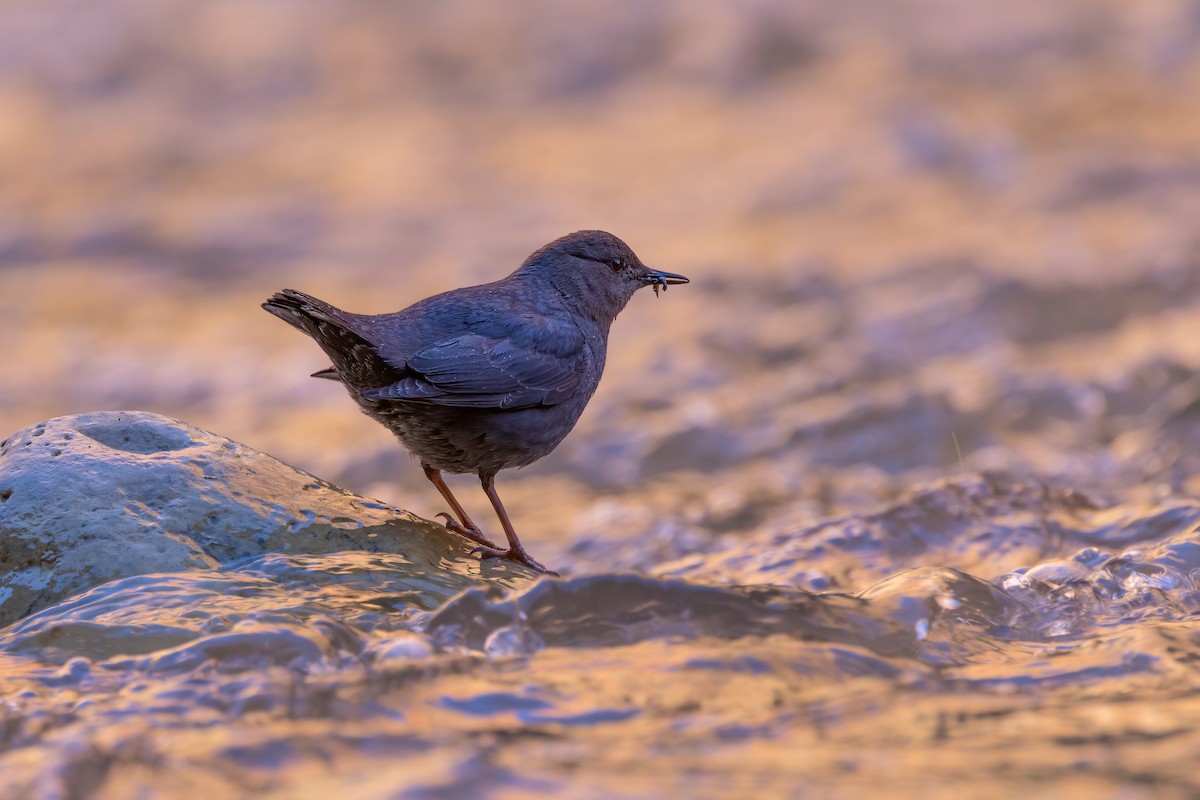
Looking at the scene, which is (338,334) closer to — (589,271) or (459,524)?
(459,524)

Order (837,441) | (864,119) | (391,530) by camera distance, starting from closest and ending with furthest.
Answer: (391,530) < (837,441) < (864,119)

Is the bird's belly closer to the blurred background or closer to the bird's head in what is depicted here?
the bird's head

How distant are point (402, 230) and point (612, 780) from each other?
10.2m

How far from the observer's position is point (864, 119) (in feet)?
43.0

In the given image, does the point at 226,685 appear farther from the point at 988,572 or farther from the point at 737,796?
the point at 988,572

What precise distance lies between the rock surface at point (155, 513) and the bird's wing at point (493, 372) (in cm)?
42

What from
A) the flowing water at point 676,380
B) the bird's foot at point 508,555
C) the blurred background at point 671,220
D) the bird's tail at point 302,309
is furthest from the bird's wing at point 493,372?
the blurred background at point 671,220

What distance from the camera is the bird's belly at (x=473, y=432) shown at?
4539 millimetres

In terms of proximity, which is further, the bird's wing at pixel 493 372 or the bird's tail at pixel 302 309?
the bird's wing at pixel 493 372

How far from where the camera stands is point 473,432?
15.1ft

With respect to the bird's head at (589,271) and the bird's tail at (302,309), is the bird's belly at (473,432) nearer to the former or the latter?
the bird's tail at (302,309)

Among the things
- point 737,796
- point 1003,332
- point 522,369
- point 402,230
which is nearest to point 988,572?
point 522,369

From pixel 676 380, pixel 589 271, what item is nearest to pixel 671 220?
pixel 676 380

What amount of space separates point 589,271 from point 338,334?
136 cm
